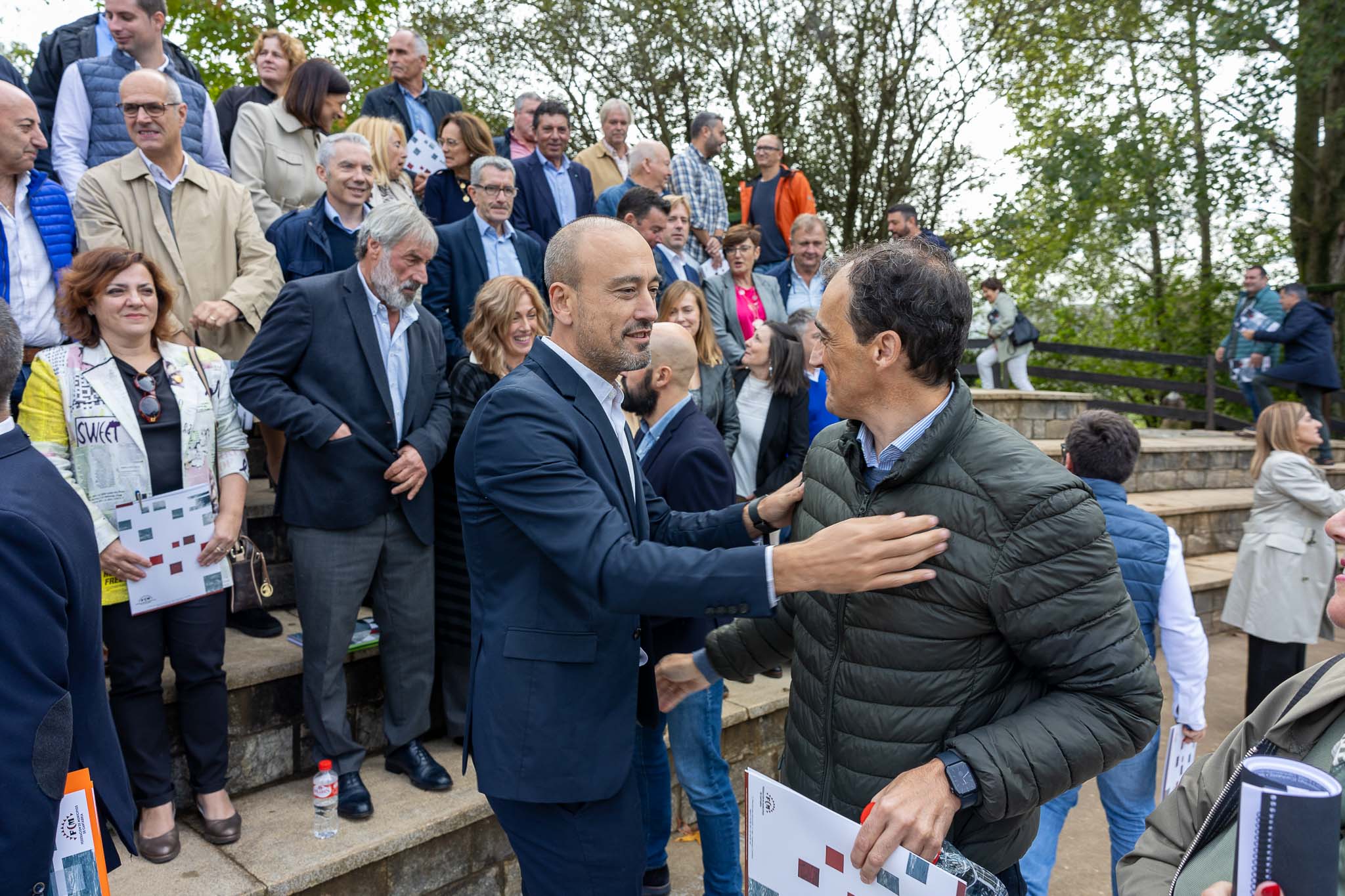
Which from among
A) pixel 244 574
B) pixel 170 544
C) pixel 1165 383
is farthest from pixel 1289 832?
pixel 1165 383

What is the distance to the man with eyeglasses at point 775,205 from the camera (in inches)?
315

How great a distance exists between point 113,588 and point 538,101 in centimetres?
475

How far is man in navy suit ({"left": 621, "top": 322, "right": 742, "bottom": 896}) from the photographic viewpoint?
3229 mm

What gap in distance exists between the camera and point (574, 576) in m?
1.89

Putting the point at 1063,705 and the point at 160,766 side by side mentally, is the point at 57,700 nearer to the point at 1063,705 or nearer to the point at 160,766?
the point at 160,766

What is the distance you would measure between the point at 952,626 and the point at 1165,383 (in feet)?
40.8

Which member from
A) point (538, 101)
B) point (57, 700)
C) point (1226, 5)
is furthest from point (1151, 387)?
point (57, 700)

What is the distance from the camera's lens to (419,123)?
618 cm

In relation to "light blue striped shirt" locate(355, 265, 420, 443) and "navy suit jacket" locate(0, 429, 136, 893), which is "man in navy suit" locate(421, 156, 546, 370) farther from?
"navy suit jacket" locate(0, 429, 136, 893)

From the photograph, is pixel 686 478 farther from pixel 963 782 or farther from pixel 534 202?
pixel 534 202

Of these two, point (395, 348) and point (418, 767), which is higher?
point (395, 348)

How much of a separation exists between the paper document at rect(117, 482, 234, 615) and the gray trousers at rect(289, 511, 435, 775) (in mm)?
313

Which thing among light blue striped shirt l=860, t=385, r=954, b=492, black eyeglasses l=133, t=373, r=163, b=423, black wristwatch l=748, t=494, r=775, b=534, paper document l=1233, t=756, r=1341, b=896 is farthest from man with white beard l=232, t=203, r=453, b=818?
paper document l=1233, t=756, r=1341, b=896

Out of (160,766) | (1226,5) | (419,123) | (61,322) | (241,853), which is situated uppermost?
(1226,5)
